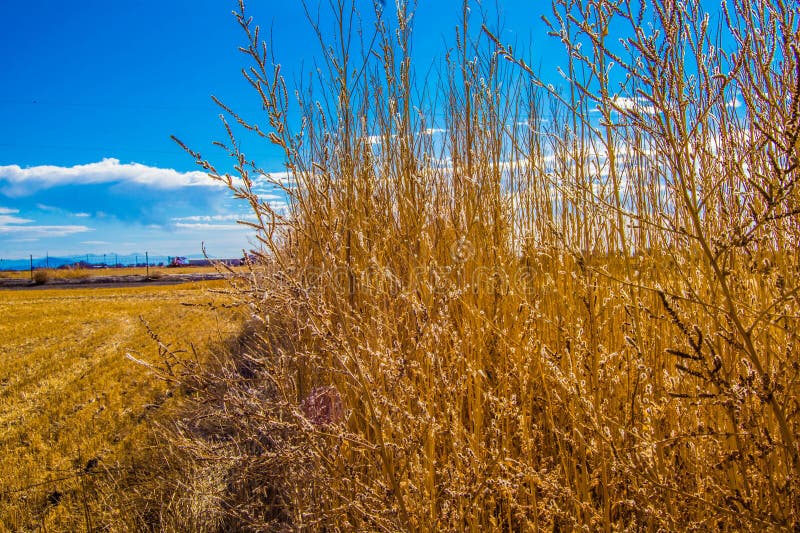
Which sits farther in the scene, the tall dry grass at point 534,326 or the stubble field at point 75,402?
the stubble field at point 75,402

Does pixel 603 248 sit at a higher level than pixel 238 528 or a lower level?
higher

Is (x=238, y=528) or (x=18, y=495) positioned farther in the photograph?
(x=18, y=495)

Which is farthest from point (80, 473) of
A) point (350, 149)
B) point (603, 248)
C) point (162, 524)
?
point (603, 248)

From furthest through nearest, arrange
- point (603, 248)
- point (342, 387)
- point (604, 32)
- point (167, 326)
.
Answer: point (167, 326)
point (603, 248)
point (342, 387)
point (604, 32)

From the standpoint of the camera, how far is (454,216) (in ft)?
6.28

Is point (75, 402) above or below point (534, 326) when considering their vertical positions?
below

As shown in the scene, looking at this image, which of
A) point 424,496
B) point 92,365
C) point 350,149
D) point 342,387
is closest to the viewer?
point 424,496

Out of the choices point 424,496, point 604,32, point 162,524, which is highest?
point 604,32

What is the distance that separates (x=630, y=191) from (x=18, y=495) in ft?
12.4

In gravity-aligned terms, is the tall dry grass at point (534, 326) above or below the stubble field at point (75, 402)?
above

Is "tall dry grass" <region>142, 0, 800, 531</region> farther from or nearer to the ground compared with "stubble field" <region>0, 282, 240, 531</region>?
farther from the ground

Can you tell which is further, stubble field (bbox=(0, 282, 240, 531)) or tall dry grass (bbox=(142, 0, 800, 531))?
stubble field (bbox=(0, 282, 240, 531))

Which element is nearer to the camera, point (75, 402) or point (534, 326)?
point (534, 326)

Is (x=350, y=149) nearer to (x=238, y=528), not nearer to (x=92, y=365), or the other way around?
(x=238, y=528)
